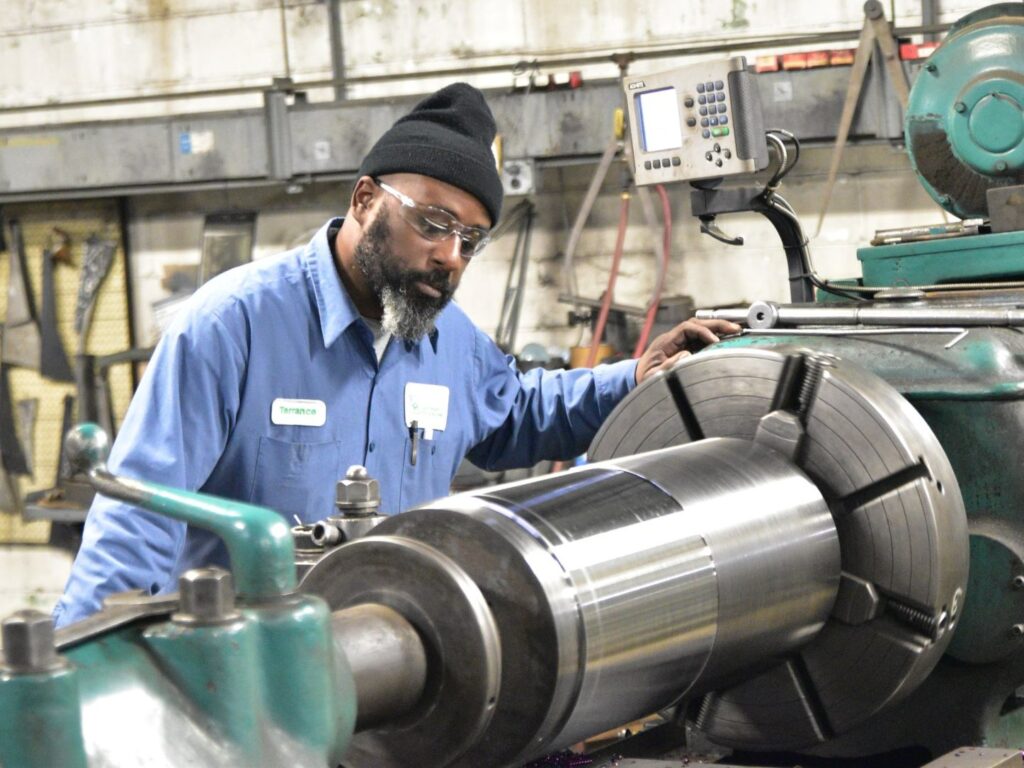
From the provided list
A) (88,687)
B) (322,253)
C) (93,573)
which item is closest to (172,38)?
(322,253)

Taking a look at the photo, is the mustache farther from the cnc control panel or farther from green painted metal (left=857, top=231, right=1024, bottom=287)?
green painted metal (left=857, top=231, right=1024, bottom=287)

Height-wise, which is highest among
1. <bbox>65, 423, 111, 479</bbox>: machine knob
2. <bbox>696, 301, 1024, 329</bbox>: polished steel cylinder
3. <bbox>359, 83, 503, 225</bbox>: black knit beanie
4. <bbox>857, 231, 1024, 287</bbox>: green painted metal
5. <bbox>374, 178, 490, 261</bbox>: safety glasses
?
<bbox>359, 83, 503, 225</bbox>: black knit beanie

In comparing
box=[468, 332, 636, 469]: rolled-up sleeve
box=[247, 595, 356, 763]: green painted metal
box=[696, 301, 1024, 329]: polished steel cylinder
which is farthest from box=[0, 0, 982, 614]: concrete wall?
box=[247, 595, 356, 763]: green painted metal

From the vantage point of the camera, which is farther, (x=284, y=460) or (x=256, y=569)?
(x=284, y=460)

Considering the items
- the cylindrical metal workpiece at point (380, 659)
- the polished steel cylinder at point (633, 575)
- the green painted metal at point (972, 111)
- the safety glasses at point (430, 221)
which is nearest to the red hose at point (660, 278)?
the green painted metal at point (972, 111)

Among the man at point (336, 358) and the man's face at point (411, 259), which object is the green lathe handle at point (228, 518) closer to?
the man at point (336, 358)

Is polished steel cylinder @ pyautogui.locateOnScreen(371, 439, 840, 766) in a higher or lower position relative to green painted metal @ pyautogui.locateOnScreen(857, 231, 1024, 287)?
lower

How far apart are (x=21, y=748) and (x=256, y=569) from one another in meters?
0.14

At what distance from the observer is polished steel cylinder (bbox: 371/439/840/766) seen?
824 millimetres

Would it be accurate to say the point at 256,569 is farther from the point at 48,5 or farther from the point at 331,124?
the point at 48,5

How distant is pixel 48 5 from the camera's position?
461 cm

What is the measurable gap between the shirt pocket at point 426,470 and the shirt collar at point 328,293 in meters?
0.16

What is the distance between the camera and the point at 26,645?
597 mm

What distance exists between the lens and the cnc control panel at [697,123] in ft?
4.82
